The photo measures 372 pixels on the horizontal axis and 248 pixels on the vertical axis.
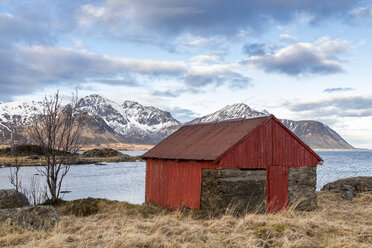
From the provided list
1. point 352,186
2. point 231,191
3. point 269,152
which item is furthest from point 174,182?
point 352,186

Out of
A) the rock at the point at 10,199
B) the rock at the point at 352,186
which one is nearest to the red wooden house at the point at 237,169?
the rock at the point at 10,199

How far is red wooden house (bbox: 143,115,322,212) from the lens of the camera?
16609 millimetres

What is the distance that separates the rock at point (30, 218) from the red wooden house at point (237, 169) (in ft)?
25.3

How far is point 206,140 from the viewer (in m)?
19.2

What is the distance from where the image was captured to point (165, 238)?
8805 mm

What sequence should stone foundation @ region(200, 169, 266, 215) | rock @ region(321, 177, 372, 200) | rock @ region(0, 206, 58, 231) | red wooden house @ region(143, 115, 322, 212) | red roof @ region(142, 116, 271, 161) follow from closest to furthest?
rock @ region(0, 206, 58, 231)
stone foundation @ region(200, 169, 266, 215)
red wooden house @ region(143, 115, 322, 212)
red roof @ region(142, 116, 271, 161)
rock @ region(321, 177, 372, 200)

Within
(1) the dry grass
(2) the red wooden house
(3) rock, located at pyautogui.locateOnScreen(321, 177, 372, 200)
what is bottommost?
(3) rock, located at pyautogui.locateOnScreen(321, 177, 372, 200)

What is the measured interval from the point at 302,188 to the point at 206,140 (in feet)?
19.3

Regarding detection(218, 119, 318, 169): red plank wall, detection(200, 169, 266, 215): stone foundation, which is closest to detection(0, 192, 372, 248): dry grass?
detection(200, 169, 266, 215): stone foundation

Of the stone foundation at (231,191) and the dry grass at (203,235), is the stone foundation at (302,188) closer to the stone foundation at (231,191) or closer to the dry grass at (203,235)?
the stone foundation at (231,191)

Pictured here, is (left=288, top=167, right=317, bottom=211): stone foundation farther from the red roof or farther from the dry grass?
the dry grass

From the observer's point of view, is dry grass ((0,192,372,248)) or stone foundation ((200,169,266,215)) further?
stone foundation ((200,169,266,215))

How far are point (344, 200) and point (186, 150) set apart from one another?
12.5 metres

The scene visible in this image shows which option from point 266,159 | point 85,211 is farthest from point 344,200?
point 85,211
